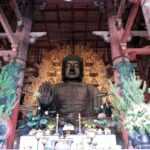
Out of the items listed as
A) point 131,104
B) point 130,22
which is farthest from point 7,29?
point 131,104

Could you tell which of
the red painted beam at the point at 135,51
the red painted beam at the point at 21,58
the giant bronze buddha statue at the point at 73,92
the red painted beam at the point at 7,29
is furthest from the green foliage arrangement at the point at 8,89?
the red painted beam at the point at 135,51

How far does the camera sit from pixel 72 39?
10.4m

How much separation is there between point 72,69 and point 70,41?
1.51 metres

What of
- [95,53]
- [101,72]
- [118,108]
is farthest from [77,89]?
[118,108]

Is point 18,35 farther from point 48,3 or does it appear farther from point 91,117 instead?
point 91,117

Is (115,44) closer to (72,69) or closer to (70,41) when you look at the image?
(72,69)

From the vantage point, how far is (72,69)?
916 centimetres

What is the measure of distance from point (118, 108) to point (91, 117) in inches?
81.2

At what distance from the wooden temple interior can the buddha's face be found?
365 millimetres

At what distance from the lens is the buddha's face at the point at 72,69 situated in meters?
9.06

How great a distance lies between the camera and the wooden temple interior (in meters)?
7.01

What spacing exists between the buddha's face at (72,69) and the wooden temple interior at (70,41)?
365mm

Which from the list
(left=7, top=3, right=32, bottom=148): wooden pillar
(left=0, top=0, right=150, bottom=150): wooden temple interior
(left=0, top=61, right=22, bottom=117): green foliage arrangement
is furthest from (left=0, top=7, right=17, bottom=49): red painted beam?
(left=0, top=61, right=22, bottom=117): green foliage arrangement

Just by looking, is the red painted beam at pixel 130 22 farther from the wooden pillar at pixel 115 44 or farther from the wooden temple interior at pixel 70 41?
the wooden pillar at pixel 115 44
